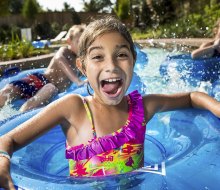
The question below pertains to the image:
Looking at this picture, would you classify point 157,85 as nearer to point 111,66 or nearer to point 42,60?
point 111,66

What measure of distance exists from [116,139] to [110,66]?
392 mm

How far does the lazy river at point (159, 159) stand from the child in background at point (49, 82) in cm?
154

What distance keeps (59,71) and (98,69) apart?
10.9ft

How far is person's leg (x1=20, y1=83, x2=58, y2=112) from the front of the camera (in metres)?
4.07

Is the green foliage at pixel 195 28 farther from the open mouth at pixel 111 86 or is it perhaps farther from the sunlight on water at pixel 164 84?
the open mouth at pixel 111 86

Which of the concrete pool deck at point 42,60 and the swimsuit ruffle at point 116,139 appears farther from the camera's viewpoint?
the concrete pool deck at point 42,60

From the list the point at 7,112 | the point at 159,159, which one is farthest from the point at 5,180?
the point at 7,112

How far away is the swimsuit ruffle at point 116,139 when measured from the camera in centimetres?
180

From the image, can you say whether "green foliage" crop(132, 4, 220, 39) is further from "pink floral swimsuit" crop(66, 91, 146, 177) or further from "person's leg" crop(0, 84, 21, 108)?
"pink floral swimsuit" crop(66, 91, 146, 177)

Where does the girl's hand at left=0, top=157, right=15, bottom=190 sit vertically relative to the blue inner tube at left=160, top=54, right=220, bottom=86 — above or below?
above

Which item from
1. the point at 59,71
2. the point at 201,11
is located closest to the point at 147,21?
the point at 201,11

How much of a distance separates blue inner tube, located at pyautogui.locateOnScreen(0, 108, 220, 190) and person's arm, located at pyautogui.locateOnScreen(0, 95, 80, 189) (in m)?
0.15

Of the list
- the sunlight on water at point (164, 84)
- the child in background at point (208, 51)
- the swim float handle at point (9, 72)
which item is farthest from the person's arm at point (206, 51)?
the swim float handle at point (9, 72)

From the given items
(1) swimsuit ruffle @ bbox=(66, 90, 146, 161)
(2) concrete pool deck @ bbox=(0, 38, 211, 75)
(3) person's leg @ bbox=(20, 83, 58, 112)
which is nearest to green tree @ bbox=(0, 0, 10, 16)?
(2) concrete pool deck @ bbox=(0, 38, 211, 75)
